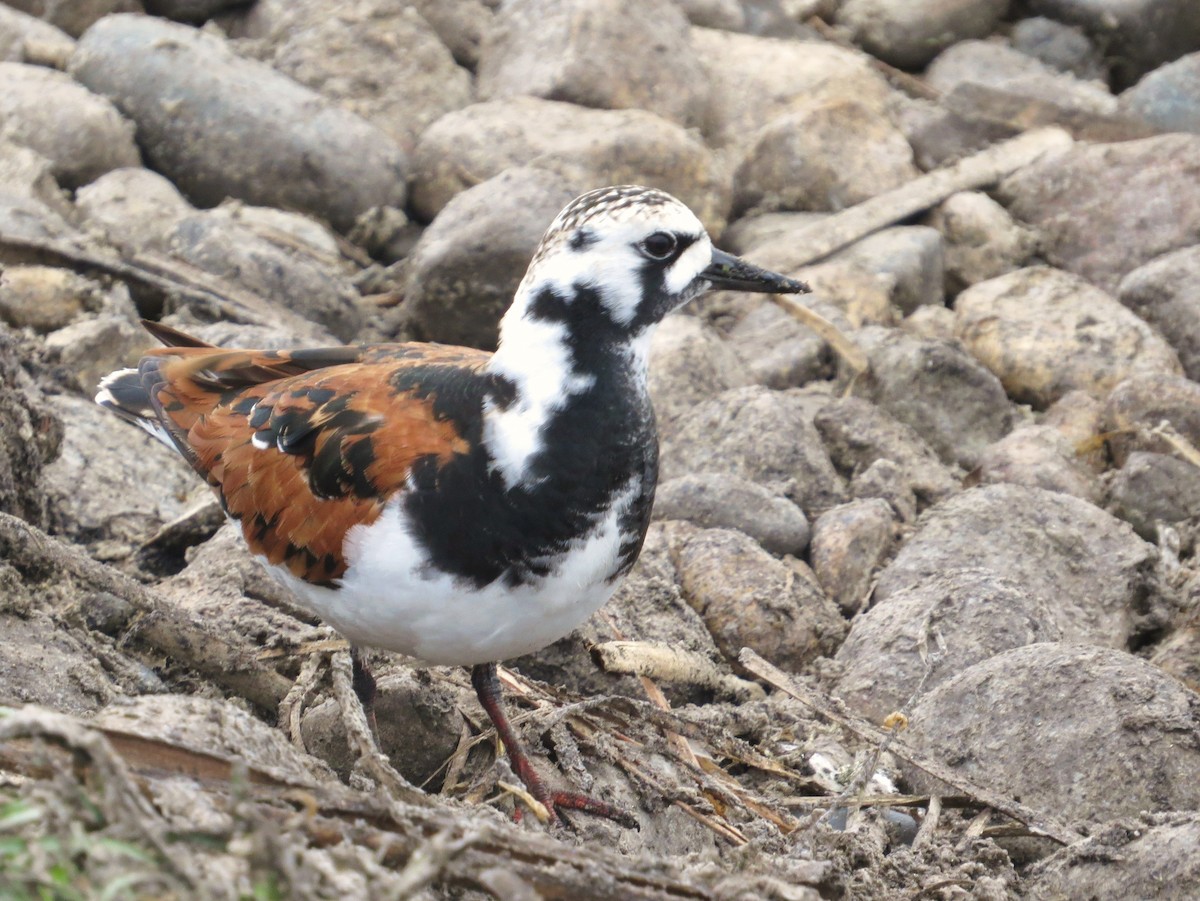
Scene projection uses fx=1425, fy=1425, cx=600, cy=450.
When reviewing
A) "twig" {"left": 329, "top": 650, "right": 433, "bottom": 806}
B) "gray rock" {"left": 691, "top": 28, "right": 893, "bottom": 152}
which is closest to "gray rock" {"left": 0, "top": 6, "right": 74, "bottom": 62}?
"gray rock" {"left": 691, "top": 28, "right": 893, "bottom": 152}

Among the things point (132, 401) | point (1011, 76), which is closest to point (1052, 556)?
point (132, 401)

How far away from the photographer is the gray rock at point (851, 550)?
5.34 meters

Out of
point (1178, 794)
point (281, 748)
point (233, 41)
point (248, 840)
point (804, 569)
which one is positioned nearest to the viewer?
point (248, 840)

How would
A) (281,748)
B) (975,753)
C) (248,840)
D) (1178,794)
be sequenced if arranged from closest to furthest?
(248,840) → (281,748) → (1178,794) → (975,753)

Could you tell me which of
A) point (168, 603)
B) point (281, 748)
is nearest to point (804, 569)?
point (168, 603)

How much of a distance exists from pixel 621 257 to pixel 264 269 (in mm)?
3696

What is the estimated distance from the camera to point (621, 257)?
3.72 meters

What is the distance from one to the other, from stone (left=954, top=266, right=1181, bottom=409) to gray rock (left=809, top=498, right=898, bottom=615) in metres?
→ 1.85

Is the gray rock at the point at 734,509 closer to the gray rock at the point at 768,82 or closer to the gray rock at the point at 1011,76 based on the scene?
the gray rock at the point at 768,82

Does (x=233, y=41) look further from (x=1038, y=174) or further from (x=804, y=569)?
(x=804, y=569)

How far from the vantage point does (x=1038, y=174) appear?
857 centimetres

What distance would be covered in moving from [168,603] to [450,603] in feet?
3.68

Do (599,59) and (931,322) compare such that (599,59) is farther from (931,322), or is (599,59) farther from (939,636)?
(939,636)

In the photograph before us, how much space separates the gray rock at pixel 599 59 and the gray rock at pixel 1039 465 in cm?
370
